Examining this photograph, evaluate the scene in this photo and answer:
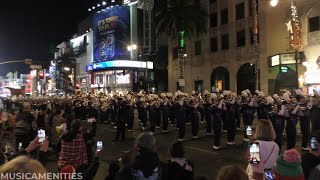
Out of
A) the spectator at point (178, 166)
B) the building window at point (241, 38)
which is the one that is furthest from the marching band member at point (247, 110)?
the building window at point (241, 38)

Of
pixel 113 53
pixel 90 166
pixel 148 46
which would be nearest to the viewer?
pixel 90 166

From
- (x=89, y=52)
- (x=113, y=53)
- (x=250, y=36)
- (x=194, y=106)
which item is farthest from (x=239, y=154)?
(x=89, y=52)

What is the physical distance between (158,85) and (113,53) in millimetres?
10835

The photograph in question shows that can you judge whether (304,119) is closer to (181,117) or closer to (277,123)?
(277,123)

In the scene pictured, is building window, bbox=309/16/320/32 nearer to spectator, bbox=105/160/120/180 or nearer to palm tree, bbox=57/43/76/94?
spectator, bbox=105/160/120/180

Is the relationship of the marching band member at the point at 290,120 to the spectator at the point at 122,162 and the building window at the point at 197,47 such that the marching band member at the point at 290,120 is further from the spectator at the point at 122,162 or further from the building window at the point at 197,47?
the building window at the point at 197,47

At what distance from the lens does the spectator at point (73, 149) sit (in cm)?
691

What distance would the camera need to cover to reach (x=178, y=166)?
5.27 metres

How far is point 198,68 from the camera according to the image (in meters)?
46.0

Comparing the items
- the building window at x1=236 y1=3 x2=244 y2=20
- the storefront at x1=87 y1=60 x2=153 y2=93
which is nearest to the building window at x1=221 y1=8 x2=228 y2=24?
the building window at x1=236 y1=3 x2=244 y2=20

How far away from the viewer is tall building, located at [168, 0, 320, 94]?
28875mm

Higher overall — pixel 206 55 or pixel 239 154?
pixel 206 55

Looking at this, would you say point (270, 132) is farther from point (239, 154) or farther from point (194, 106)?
point (194, 106)

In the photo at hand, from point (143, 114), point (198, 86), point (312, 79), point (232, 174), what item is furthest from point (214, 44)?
point (232, 174)
